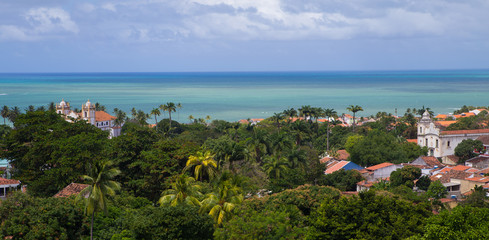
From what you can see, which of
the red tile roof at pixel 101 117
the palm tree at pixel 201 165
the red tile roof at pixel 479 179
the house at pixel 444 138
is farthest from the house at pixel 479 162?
the red tile roof at pixel 101 117

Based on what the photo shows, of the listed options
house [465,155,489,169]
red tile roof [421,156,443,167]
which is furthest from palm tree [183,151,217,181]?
house [465,155,489,169]

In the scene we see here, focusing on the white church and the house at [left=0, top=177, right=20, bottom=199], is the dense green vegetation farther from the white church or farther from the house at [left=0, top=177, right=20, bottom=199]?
the white church

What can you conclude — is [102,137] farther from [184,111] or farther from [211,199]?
[184,111]

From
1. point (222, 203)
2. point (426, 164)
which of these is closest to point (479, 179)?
point (426, 164)

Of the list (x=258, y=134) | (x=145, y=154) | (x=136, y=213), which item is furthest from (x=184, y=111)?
(x=136, y=213)

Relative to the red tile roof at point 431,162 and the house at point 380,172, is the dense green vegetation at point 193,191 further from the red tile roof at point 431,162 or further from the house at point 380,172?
the house at point 380,172

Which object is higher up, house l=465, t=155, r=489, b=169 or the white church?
the white church

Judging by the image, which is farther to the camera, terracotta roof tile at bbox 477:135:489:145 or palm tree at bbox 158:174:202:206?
terracotta roof tile at bbox 477:135:489:145
